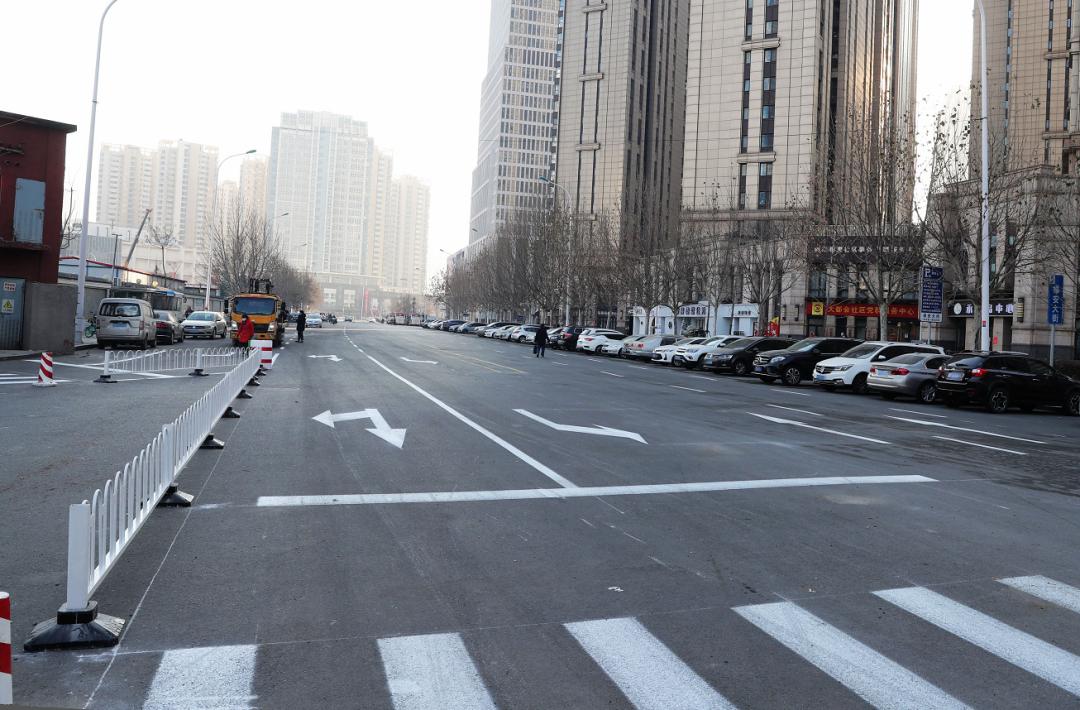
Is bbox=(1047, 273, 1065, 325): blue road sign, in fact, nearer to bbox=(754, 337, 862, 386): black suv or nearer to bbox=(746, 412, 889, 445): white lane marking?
bbox=(754, 337, 862, 386): black suv

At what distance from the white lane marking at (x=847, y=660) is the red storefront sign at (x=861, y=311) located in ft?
192

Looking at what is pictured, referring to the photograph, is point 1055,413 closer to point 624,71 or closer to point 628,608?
point 628,608

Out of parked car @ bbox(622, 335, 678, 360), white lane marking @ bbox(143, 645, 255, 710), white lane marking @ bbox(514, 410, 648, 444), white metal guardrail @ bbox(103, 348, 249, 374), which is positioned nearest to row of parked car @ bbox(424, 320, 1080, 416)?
parked car @ bbox(622, 335, 678, 360)

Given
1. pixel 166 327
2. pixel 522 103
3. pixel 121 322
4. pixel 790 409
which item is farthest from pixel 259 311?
pixel 522 103

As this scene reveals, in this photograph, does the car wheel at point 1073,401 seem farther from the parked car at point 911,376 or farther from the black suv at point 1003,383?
the parked car at point 911,376

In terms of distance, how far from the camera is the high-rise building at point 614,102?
119625 mm

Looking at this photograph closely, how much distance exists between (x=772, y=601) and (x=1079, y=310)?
38967 millimetres

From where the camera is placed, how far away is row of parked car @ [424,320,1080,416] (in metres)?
20.7

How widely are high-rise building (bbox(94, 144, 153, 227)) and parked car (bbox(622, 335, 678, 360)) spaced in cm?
12673

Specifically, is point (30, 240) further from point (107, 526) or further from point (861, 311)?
point (861, 311)

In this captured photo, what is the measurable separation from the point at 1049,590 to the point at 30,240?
2950 cm

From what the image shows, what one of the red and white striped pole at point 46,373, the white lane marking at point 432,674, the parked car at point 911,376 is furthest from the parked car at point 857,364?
the white lane marking at point 432,674

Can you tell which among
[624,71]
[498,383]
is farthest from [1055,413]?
[624,71]

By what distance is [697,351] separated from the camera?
37438 mm
